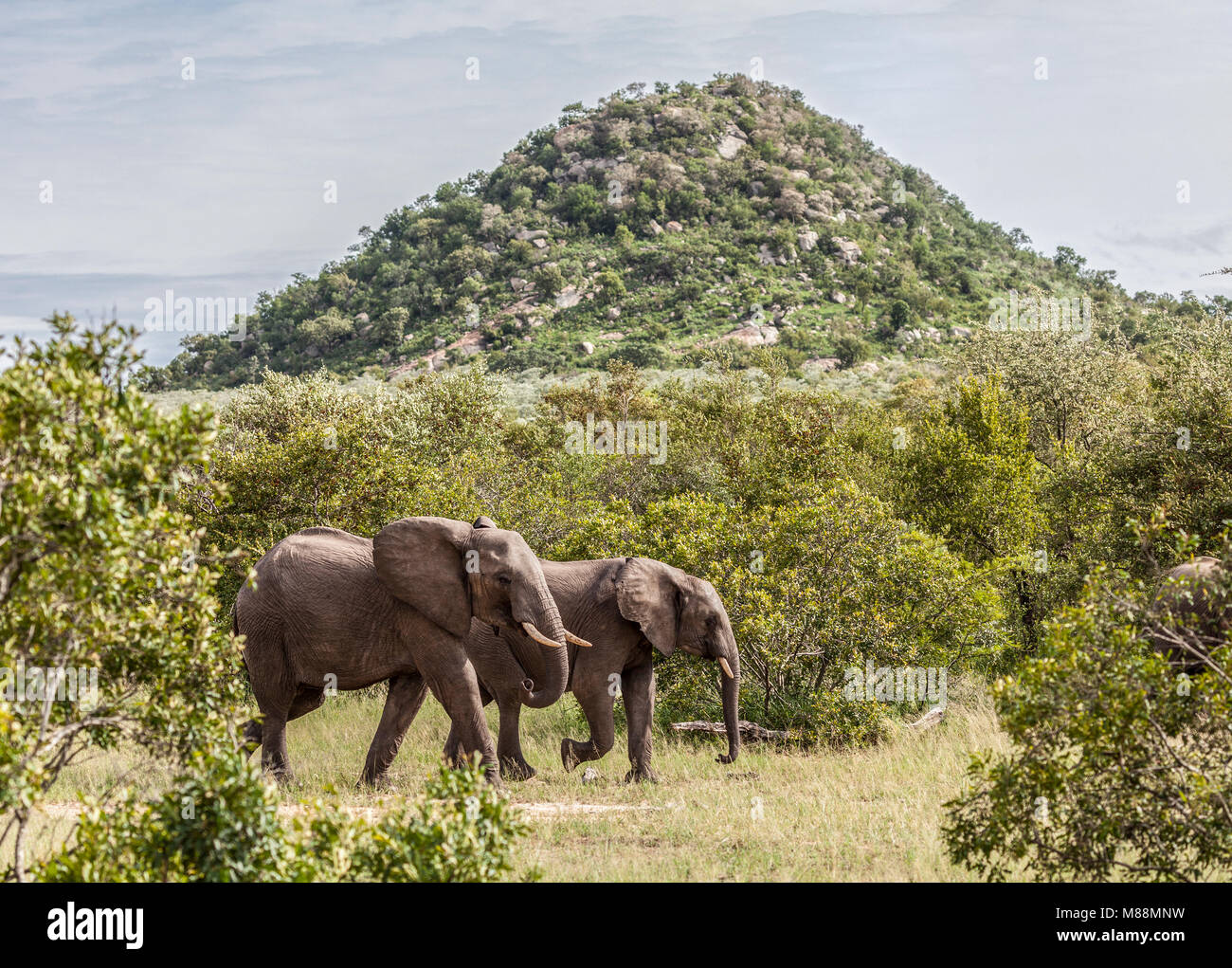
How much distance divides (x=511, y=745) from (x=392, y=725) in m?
1.54

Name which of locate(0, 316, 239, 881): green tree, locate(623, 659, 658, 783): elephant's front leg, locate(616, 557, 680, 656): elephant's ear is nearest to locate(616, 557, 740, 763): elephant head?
locate(616, 557, 680, 656): elephant's ear

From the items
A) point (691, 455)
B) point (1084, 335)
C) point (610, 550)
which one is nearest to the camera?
point (610, 550)

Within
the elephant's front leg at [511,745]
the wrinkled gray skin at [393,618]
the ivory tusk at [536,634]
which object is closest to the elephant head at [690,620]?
the wrinkled gray skin at [393,618]

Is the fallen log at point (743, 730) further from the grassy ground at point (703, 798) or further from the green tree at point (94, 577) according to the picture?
the green tree at point (94, 577)

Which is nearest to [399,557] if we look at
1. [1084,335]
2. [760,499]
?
[760,499]

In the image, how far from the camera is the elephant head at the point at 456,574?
40.3 feet

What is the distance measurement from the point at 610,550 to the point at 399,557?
5.26 metres

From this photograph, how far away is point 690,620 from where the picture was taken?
14.1 m

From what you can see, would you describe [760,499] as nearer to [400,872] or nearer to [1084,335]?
[400,872]

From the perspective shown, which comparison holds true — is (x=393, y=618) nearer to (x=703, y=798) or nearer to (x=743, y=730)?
(x=703, y=798)

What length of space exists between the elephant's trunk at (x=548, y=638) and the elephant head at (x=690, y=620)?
5.66 feet
